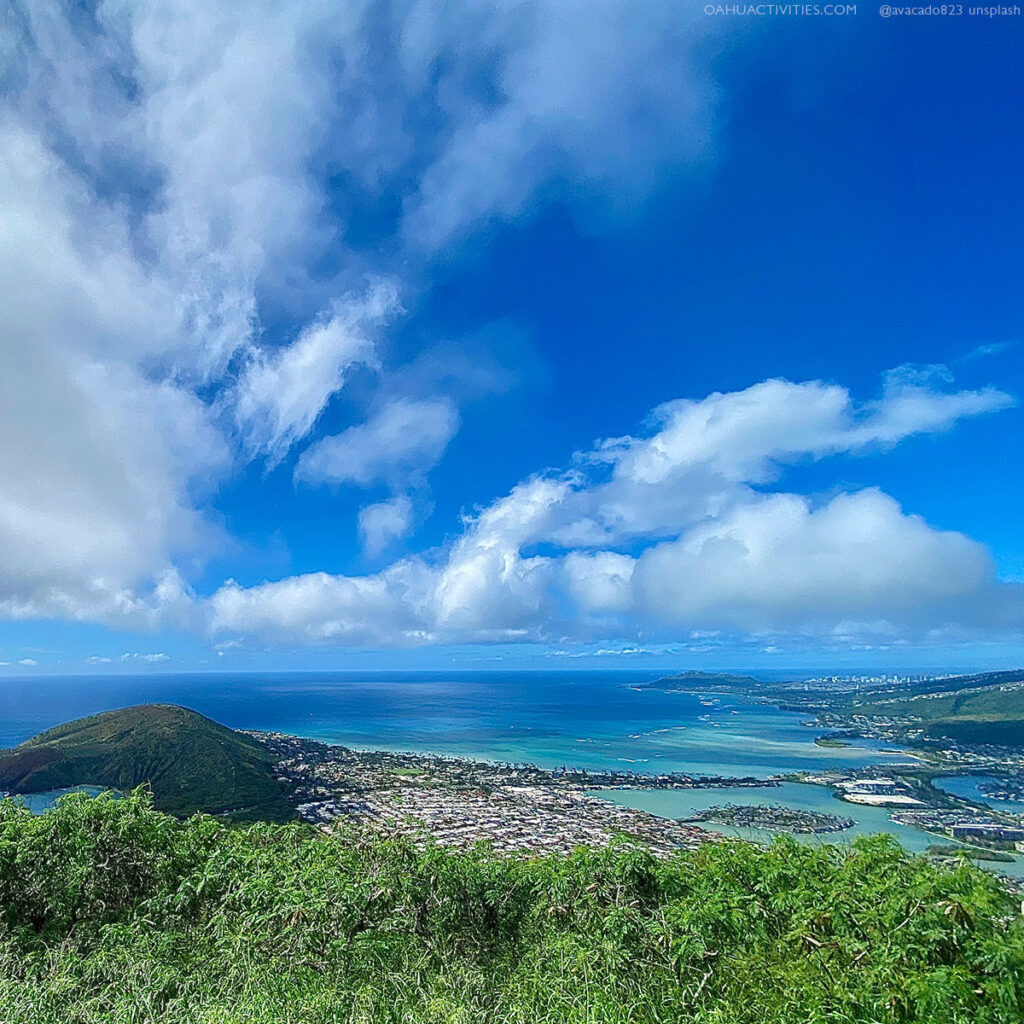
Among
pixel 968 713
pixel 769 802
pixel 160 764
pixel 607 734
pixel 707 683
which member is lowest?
pixel 707 683

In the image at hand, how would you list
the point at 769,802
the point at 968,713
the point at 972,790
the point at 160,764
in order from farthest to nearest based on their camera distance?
the point at 968,713 → the point at 972,790 → the point at 160,764 → the point at 769,802

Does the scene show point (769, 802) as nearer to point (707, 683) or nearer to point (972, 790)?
point (972, 790)

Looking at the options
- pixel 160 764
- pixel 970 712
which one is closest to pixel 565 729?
pixel 970 712

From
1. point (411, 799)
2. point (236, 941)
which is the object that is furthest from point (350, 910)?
point (411, 799)

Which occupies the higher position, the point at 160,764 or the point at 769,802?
the point at 160,764

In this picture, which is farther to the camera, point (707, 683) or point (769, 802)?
point (707, 683)

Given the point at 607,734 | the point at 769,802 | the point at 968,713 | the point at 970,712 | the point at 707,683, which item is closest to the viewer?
the point at 769,802

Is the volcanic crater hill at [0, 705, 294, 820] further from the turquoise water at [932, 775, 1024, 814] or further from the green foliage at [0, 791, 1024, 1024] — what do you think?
the turquoise water at [932, 775, 1024, 814]
